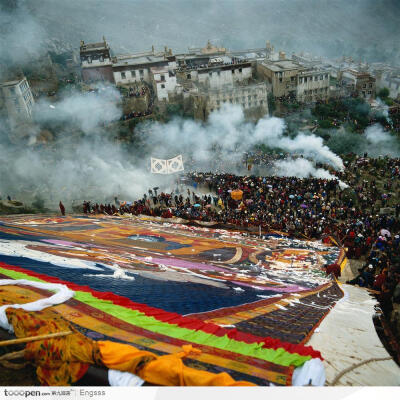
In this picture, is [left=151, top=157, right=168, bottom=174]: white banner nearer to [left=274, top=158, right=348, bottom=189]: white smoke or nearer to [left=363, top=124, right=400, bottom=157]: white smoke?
[left=274, top=158, right=348, bottom=189]: white smoke

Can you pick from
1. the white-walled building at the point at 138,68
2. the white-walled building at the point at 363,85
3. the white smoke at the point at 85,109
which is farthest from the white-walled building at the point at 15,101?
the white-walled building at the point at 363,85

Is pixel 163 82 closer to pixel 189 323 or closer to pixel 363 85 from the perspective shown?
pixel 363 85

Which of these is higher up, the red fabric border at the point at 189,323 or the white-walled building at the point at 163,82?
the white-walled building at the point at 163,82

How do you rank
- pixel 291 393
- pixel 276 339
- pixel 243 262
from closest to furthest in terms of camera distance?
pixel 291 393 → pixel 276 339 → pixel 243 262

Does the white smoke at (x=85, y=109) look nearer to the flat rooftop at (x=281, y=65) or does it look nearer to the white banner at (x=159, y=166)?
the white banner at (x=159, y=166)

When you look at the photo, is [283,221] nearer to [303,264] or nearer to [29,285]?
[303,264]

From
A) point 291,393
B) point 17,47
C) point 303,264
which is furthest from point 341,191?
point 17,47
